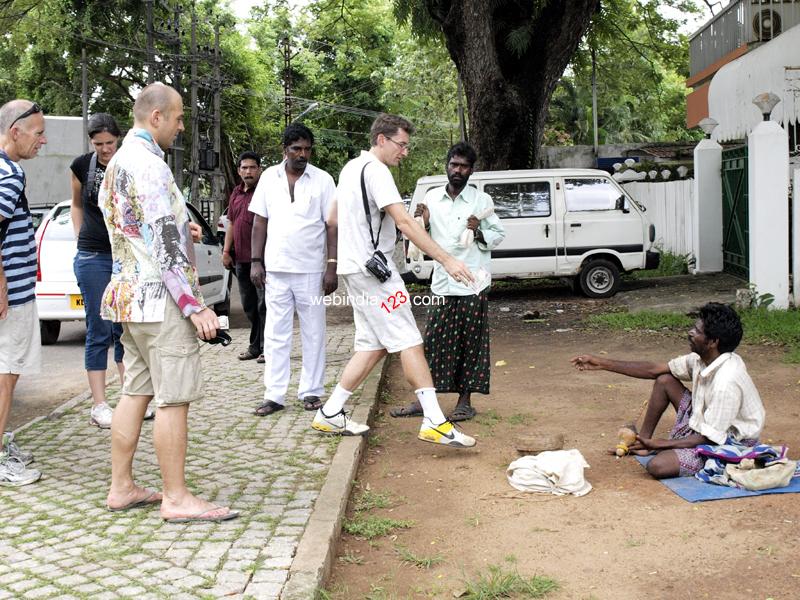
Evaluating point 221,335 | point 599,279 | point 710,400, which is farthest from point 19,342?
point 599,279

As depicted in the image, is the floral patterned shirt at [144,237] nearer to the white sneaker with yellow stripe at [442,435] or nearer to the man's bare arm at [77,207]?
the white sneaker with yellow stripe at [442,435]

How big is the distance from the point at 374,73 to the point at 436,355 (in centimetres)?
3603

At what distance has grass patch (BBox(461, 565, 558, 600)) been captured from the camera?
367 cm

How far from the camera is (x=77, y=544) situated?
4.00 m

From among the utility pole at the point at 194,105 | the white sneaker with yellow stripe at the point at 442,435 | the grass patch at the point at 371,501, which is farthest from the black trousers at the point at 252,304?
the utility pole at the point at 194,105

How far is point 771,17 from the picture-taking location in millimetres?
19250

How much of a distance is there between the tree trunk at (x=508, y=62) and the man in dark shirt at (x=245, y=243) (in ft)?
24.6

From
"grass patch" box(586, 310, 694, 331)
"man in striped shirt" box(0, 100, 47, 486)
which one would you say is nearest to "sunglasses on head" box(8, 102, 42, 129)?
"man in striped shirt" box(0, 100, 47, 486)

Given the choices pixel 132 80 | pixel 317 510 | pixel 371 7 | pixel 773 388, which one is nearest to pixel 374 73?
pixel 371 7

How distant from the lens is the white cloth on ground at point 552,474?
488cm

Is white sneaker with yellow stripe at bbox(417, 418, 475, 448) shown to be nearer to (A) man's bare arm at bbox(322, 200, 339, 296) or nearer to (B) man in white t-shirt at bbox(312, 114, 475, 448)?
(B) man in white t-shirt at bbox(312, 114, 475, 448)

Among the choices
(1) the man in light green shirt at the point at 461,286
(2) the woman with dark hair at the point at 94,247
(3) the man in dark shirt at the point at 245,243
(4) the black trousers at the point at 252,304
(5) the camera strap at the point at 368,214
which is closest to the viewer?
(5) the camera strap at the point at 368,214

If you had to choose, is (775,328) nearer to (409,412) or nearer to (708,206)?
(409,412)

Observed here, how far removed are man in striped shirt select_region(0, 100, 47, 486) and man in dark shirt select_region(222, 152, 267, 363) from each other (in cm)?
324
